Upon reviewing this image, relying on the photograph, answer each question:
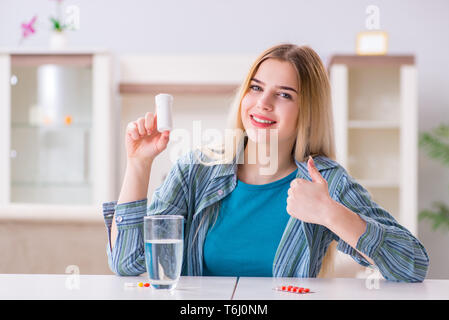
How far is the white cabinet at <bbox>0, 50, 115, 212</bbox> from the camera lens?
138 inches

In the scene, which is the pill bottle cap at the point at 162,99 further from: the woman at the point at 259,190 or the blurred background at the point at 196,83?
the blurred background at the point at 196,83

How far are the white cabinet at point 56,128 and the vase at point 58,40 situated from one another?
5 centimetres

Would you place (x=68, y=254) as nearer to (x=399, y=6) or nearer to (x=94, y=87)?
(x=94, y=87)

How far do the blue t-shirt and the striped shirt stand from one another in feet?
0.07

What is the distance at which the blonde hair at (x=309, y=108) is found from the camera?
4.47ft

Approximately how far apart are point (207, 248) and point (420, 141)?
2521mm

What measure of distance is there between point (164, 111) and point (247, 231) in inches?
15.4

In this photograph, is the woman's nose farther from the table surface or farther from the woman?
the table surface

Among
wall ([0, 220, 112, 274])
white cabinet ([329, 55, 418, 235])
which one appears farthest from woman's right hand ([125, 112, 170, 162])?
white cabinet ([329, 55, 418, 235])

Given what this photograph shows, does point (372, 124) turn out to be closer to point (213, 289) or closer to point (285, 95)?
point (285, 95)

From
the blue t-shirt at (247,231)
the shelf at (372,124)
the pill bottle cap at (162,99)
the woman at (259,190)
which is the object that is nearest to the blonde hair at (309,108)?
the woman at (259,190)

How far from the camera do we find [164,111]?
3.58 ft
